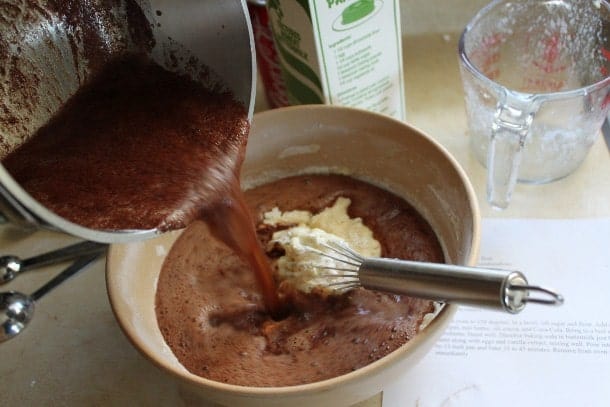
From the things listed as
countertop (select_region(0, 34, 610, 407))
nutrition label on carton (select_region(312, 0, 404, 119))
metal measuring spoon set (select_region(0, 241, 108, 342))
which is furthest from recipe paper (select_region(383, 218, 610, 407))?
metal measuring spoon set (select_region(0, 241, 108, 342))

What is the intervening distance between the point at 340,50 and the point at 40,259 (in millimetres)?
610

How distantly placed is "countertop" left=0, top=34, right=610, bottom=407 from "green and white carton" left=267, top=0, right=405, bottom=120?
170 millimetres

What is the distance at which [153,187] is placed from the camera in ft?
2.48

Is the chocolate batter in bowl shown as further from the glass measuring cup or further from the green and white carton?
the glass measuring cup

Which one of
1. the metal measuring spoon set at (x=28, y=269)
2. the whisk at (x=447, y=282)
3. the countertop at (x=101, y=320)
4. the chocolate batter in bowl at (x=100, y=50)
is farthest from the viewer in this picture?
the metal measuring spoon set at (x=28, y=269)

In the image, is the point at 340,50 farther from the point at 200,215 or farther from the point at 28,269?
the point at 28,269

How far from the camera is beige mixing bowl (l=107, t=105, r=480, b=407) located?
70 cm

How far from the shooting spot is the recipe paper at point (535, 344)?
2.67ft

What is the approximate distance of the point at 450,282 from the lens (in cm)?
66

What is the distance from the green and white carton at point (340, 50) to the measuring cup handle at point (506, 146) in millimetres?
204

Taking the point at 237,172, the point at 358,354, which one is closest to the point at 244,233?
the point at 237,172

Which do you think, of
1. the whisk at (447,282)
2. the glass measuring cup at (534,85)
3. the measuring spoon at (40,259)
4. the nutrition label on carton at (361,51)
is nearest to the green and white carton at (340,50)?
the nutrition label on carton at (361,51)

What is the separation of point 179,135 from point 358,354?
1.15 ft

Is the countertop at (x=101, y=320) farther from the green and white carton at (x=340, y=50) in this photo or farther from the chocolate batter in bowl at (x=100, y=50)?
the chocolate batter in bowl at (x=100, y=50)
